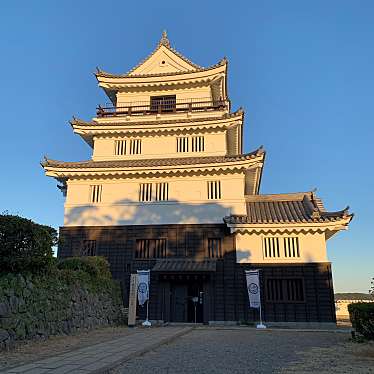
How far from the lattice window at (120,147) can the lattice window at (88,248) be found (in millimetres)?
6021

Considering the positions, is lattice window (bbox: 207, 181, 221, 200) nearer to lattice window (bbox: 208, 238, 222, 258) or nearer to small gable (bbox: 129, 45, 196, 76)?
lattice window (bbox: 208, 238, 222, 258)

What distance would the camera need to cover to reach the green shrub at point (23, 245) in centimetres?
959

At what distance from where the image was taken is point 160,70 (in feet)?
88.2

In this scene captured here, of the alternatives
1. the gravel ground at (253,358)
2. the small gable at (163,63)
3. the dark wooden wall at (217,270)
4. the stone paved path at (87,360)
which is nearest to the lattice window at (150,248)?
the dark wooden wall at (217,270)

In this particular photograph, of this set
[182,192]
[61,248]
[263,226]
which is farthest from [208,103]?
[61,248]

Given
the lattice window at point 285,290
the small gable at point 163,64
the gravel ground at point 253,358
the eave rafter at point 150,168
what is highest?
the small gable at point 163,64

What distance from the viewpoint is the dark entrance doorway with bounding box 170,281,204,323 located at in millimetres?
19956

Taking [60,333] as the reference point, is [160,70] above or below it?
above

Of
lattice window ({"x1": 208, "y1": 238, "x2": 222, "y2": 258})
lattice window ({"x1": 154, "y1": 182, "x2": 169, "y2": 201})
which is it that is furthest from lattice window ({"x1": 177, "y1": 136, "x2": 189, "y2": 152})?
lattice window ({"x1": 208, "y1": 238, "x2": 222, "y2": 258})

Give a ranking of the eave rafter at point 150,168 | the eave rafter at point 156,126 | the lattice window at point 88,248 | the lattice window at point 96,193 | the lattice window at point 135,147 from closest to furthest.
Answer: the eave rafter at point 150,168 → the lattice window at point 88,248 → the lattice window at point 96,193 → the eave rafter at point 156,126 → the lattice window at point 135,147

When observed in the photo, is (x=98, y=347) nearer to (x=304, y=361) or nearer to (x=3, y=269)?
(x=3, y=269)

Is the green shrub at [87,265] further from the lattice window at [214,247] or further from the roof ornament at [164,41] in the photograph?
the roof ornament at [164,41]

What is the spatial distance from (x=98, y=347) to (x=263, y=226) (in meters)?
12.3

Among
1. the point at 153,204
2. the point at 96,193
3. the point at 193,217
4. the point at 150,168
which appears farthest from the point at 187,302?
the point at 96,193
